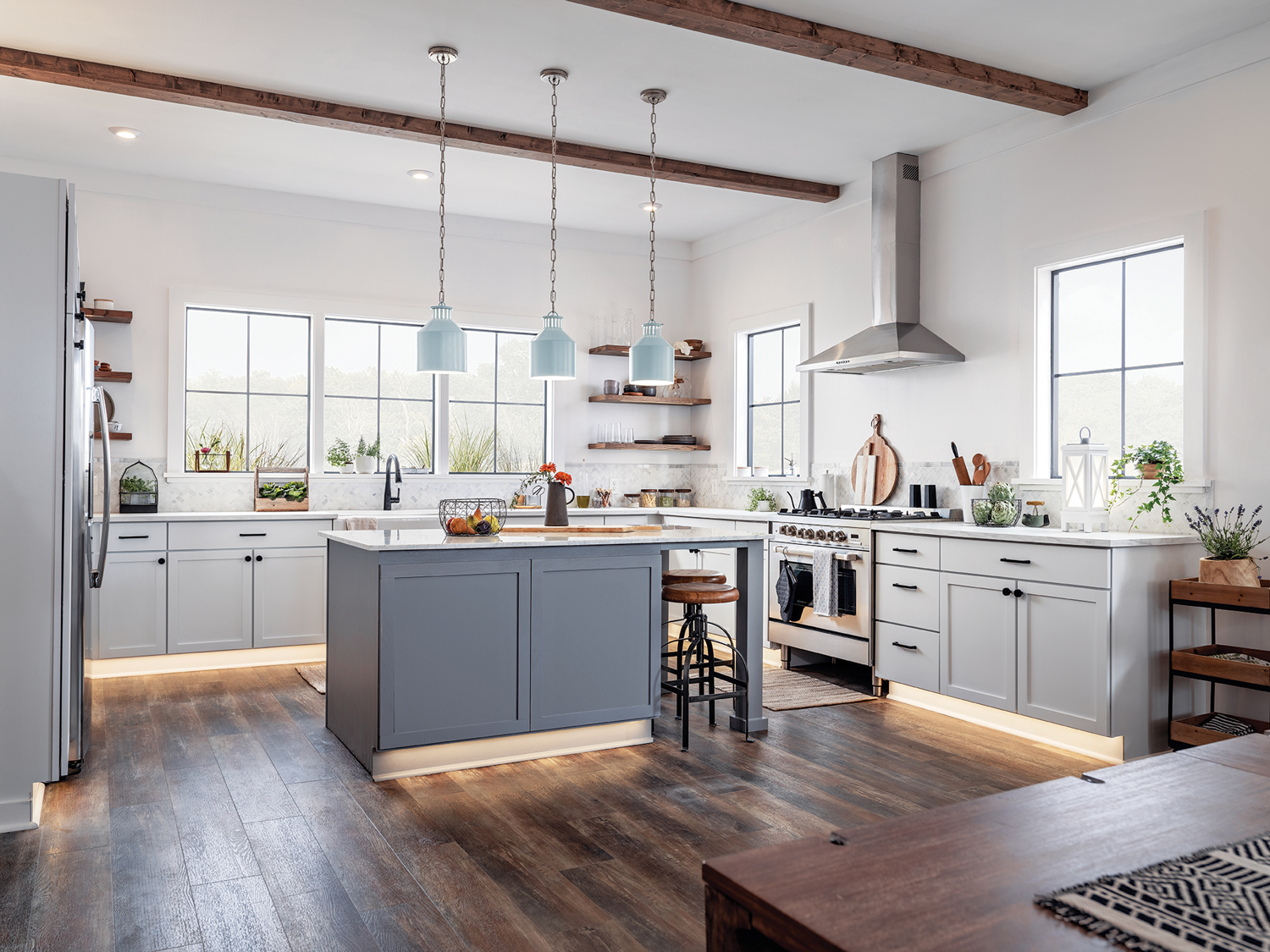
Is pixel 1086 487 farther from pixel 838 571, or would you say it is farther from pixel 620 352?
pixel 620 352

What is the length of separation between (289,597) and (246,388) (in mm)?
1580

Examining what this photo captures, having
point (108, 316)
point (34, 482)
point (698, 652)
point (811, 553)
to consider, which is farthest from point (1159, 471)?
point (108, 316)

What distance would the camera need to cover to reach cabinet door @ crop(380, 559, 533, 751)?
3.51 meters

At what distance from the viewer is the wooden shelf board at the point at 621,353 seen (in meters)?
7.22

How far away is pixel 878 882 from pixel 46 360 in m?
3.16

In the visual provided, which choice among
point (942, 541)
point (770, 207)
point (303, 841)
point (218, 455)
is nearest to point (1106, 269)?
point (942, 541)

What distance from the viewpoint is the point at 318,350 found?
21.0 feet

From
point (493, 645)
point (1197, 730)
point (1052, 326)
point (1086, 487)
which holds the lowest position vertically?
point (1197, 730)

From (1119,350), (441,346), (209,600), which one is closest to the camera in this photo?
(441,346)

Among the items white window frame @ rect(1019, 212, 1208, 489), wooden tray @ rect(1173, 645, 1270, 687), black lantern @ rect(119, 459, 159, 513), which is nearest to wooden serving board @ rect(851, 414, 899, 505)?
white window frame @ rect(1019, 212, 1208, 489)

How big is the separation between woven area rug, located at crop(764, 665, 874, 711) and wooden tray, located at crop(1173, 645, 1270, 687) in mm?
1612

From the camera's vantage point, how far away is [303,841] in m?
2.95

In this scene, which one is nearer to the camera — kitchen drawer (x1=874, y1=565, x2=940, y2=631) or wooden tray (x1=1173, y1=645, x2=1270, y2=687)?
wooden tray (x1=1173, y1=645, x2=1270, y2=687)

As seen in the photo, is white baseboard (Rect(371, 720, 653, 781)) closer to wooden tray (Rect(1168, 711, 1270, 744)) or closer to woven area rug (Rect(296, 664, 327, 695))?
woven area rug (Rect(296, 664, 327, 695))
